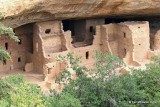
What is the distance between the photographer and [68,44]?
61.4 ft

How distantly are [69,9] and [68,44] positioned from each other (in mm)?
2170

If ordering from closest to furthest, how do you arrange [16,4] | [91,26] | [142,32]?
[16,4], [142,32], [91,26]

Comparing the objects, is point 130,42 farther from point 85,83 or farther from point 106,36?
point 85,83

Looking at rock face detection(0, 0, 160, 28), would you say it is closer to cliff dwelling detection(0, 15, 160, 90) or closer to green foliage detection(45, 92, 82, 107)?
cliff dwelling detection(0, 15, 160, 90)

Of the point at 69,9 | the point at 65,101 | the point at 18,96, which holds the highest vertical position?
the point at 69,9

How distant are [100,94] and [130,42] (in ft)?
20.9

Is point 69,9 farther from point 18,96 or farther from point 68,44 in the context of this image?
point 18,96

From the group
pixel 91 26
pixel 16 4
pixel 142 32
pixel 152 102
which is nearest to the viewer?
pixel 152 102

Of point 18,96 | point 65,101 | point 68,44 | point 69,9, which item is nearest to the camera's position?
point 18,96

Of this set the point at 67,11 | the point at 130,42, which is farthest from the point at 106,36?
the point at 67,11

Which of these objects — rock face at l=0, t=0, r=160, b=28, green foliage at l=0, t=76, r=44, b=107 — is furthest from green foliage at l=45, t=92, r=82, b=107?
rock face at l=0, t=0, r=160, b=28

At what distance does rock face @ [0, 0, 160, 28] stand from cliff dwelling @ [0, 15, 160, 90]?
686 mm

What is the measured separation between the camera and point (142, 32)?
18797 millimetres

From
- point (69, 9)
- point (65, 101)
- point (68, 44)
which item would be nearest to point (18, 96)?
point (65, 101)
